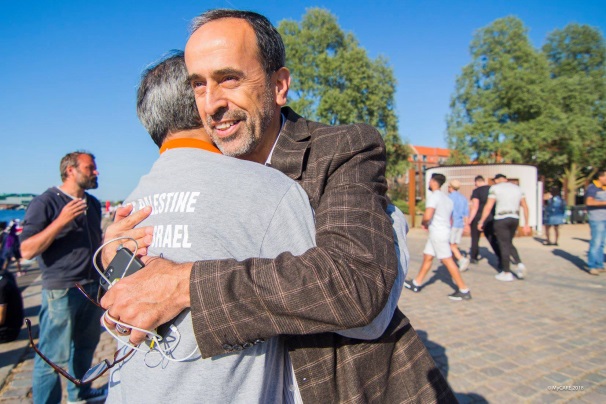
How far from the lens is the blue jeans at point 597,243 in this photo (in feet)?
26.5

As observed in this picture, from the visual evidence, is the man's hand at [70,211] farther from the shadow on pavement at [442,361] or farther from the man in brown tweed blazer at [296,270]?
the shadow on pavement at [442,361]

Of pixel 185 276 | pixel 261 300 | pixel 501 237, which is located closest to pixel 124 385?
pixel 185 276

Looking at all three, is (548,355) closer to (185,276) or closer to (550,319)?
(550,319)

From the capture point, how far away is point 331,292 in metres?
1.01

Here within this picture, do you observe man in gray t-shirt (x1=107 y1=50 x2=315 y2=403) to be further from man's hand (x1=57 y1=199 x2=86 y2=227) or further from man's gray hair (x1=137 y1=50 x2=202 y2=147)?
man's hand (x1=57 y1=199 x2=86 y2=227)

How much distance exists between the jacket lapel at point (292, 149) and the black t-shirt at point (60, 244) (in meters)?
2.96

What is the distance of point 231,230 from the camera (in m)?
1.12

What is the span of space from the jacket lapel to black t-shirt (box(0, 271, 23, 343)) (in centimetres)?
461

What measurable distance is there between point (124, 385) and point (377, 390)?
31.0 inches

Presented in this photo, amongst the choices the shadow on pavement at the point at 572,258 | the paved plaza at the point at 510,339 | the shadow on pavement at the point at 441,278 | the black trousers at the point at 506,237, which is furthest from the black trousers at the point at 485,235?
the shadow on pavement at the point at 572,258

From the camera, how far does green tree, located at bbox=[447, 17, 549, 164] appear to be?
86.8 ft

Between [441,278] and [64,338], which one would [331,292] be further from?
[441,278]

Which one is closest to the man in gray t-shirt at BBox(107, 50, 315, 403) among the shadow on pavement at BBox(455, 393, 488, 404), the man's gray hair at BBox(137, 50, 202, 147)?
the man's gray hair at BBox(137, 50, 202, 147)

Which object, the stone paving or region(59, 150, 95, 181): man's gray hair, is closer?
the stone paving
